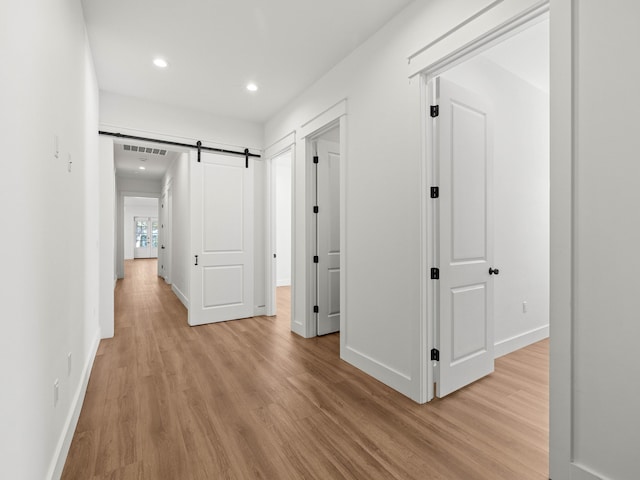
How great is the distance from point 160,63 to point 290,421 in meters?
3.49

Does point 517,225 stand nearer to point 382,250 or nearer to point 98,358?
point 382,250

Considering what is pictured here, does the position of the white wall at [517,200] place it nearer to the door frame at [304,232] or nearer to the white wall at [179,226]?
the door frame at [304,232]

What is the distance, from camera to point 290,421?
2.09 meters

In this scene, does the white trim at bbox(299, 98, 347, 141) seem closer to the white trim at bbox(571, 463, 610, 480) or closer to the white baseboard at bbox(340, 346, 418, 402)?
the white baseboard at bbox(340, 346, 418, 402)

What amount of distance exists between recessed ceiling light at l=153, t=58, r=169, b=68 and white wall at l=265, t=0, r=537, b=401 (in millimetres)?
1681

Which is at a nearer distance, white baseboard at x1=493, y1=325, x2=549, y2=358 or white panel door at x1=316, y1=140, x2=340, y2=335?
white baseboard at x1=493, y1=325, x2=549, y2=358

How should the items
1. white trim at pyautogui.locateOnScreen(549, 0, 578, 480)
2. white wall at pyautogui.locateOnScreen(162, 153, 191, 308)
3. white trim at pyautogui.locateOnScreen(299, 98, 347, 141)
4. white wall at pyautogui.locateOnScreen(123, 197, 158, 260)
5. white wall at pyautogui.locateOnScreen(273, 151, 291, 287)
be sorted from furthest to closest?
white wall at pyautogui.locateOnScreen(123, 197, 158, 260) < white wall at pyautogui.locateOnScreen(273, 151, 291, 287) < white wall at pyautogui.locateOnScreen(162, 153, 191, 308) < white trim at pyautogui.locateOnScreen(299, 98, 347, 141) < white trim at pyautogui.locateOnScreen(549, 0, 578, 480)

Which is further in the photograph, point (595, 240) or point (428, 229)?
point (428, 229)

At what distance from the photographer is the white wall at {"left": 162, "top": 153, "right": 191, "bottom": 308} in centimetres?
535

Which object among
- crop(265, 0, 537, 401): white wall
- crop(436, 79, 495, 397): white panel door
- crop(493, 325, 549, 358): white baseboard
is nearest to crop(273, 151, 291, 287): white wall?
crop(265, 0, 537, 401): white wall

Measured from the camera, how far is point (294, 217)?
400cm

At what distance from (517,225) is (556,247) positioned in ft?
6.84

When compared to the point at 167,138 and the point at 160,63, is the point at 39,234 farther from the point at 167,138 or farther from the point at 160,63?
the point at 167,138

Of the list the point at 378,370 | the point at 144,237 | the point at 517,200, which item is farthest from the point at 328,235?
the point at 144,237
